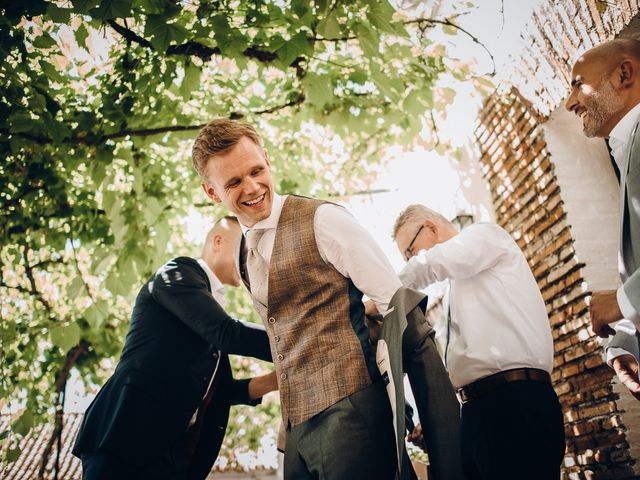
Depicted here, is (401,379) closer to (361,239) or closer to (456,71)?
(361,239)

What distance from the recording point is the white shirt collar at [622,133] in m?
1.86

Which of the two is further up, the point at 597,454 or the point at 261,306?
the point at 261,306

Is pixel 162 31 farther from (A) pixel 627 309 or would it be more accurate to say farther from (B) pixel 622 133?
(A) pixel 627 309

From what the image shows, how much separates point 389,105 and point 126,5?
2.25 m

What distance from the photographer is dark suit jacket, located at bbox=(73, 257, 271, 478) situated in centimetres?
203

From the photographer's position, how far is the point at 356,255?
59.6 inches

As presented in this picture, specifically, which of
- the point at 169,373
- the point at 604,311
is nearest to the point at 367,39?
the point at 604,311

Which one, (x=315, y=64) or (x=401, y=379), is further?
(x=315, y=64)

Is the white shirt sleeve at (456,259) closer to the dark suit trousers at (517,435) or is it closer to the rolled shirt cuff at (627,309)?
the dark suit trousers at (517,435)

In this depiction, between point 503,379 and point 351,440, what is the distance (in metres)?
1.15

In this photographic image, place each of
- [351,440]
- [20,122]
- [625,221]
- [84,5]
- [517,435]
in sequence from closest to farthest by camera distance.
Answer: [351,440] → [625,221] → [517,435] → [84,5] → [20,122]

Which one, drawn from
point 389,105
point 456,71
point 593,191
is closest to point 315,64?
point 389,105

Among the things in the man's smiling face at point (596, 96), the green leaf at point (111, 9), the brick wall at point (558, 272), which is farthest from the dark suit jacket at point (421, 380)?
the brick wall at point (558, 272)

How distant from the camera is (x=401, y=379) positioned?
4.19 feet
